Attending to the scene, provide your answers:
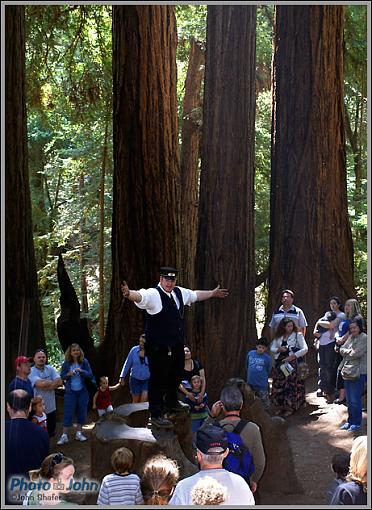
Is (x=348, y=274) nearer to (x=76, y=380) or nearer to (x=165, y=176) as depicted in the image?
(x=165, y=176)

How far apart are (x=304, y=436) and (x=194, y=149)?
10443 mm

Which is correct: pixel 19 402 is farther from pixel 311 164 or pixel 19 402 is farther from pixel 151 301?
pixel 311 164

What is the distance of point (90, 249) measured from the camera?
23.2 meters

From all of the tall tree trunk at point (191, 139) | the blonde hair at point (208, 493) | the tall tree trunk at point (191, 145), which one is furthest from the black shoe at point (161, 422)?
the tall tree trunk at point (191, 145)

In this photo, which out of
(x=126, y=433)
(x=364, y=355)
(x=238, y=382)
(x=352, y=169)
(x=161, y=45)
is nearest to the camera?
(x=238, y=382)

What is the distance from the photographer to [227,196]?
38.8 feet

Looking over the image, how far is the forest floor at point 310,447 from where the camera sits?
783cm

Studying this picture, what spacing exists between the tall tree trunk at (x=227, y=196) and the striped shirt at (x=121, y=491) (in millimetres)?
6515

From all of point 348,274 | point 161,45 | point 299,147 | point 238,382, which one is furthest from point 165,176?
point 238,382

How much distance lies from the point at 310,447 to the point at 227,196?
4420mm

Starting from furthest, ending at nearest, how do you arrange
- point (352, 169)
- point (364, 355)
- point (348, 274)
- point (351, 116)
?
point (351, 116) < point (352, 169) < point (348, 274) < point (364, 355)

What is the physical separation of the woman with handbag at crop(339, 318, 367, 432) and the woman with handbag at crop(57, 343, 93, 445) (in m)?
3.11

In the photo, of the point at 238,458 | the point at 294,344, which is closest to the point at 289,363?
the point at 294,344

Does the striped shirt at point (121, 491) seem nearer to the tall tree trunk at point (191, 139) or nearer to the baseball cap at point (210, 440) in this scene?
the baseball cap at point (210, 440)
